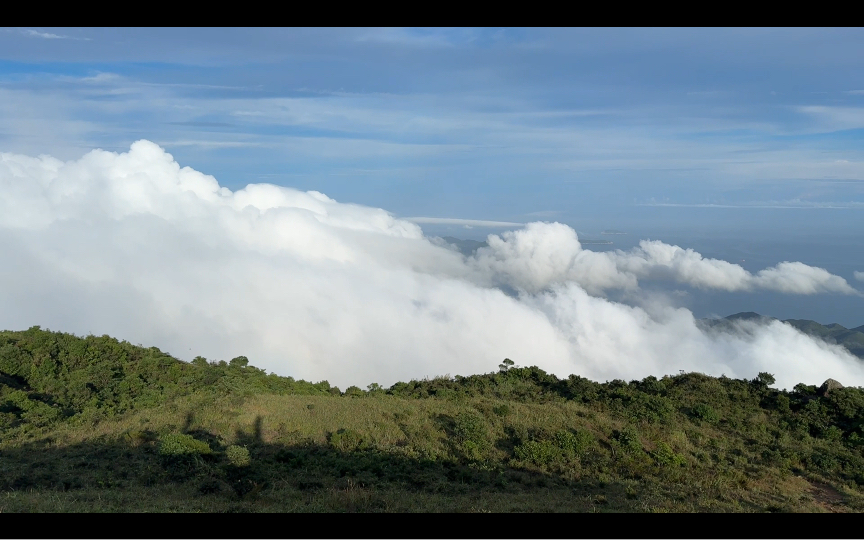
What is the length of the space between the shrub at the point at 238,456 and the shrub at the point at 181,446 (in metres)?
0.61

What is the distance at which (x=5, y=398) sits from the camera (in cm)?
1955

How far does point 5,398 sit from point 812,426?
28.7 meters

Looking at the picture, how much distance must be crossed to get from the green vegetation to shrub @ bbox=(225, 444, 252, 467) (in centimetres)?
13

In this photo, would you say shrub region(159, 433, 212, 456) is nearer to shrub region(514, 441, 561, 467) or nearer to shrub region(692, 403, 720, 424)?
shrub region(514, 441, 561, 467)

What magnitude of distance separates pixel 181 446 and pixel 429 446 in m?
6.01

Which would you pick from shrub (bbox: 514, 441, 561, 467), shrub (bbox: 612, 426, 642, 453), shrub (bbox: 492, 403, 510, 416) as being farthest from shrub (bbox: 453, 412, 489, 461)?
shrub (bbox: 612, 426, 642, 453)

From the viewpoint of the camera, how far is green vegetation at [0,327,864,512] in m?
10.2

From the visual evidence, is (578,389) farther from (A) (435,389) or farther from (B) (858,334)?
(B) (858,334)

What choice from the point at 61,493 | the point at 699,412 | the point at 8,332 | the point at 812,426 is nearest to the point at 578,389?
the point at 699,412

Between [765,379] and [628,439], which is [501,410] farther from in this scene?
[765,379]

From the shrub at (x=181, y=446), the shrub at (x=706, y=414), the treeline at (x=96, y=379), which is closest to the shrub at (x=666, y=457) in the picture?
the shrub at (x=706, y=414)

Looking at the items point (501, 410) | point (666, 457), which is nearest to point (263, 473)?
point (501, 410)

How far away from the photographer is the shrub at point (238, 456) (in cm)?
1195

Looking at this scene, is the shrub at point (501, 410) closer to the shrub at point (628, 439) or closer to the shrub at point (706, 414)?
the shrub at point (628, 439)
